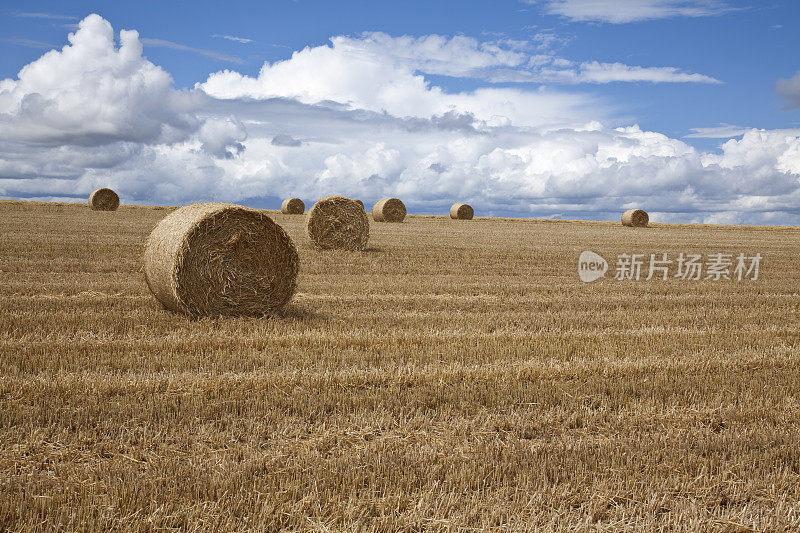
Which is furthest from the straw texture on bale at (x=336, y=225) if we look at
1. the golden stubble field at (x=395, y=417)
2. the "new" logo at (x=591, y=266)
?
the golden stubble field at (x=395, y=417)

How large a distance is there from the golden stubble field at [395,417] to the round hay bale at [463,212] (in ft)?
111

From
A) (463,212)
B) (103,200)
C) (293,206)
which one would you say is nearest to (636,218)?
(463,212)

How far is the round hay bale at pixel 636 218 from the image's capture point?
1654 inches

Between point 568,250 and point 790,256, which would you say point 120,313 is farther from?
point 790,256

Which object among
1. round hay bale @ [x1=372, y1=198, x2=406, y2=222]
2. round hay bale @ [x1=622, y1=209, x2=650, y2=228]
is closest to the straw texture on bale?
round hay bale @ [x1=372, y1=198, x2=406, y2=222]

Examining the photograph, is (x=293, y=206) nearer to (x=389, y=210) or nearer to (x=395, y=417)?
(x=389, y=210)

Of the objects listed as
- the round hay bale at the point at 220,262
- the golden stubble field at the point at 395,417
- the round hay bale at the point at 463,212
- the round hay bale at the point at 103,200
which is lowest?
the golden stubble field at the point at 395,417

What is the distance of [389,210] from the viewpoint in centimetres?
3494

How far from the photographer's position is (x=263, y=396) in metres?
5.47

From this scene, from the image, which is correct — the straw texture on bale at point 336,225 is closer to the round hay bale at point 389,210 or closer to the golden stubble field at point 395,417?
the golden stubble field at point 395,417

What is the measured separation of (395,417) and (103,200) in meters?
Result: 35.0

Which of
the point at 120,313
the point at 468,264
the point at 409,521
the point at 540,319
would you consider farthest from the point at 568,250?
the point at 409,521

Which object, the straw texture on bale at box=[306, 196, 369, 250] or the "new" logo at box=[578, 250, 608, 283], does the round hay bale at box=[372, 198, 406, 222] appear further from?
the "new" logo at box=[578, 250, 608, 283]

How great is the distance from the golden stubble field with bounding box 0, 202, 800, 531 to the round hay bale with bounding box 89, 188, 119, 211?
27963 mm
